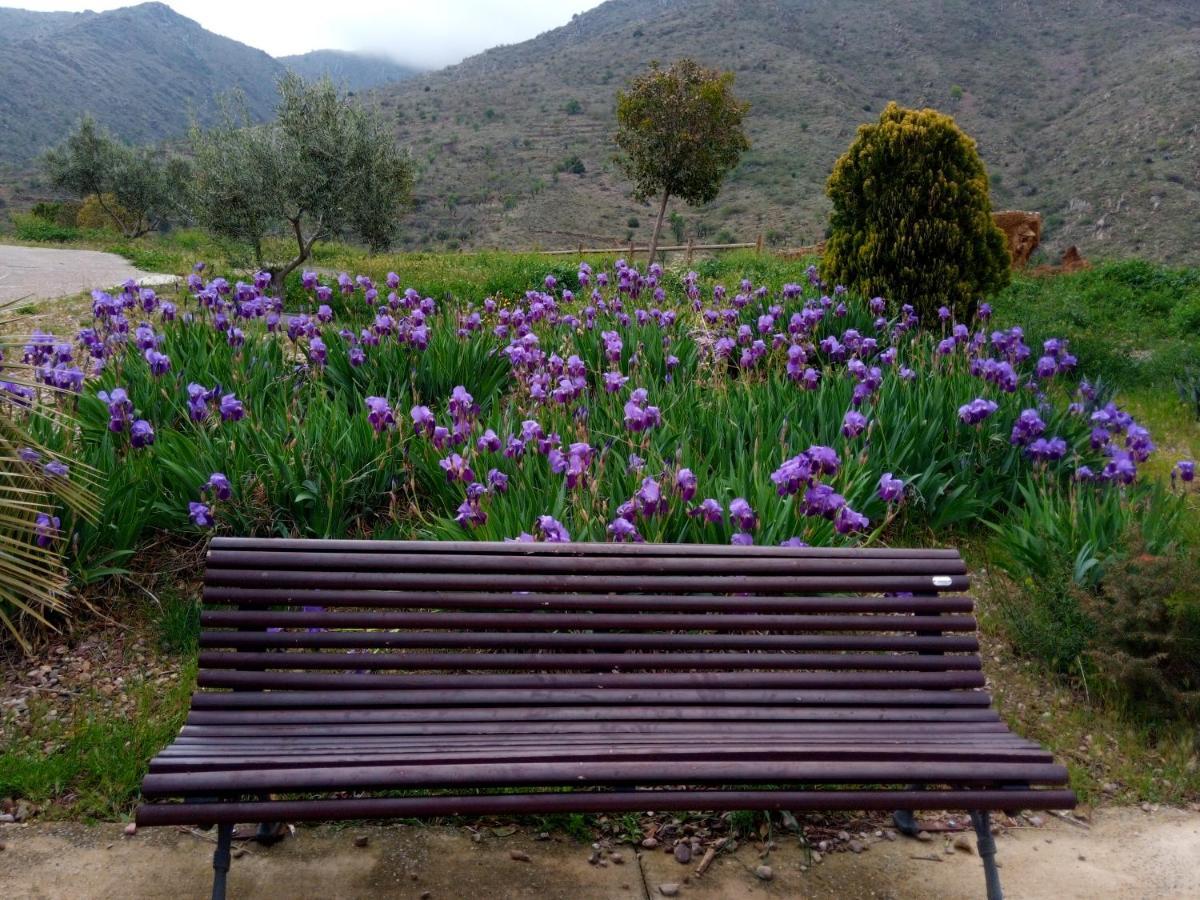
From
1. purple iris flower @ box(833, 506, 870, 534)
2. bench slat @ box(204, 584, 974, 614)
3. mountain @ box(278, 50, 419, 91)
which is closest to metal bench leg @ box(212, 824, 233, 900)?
bench slat @ box(204, 584, 974, 614)

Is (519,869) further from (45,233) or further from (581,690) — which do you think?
(45,233)

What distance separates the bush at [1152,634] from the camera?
2955 millimetres

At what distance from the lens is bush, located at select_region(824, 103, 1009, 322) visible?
22.6ft

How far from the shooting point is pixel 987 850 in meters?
2.11

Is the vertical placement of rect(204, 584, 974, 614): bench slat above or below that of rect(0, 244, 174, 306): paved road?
below

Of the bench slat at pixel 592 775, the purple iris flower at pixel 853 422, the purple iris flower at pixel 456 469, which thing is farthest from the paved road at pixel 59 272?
the bench slat at pixel 592 775

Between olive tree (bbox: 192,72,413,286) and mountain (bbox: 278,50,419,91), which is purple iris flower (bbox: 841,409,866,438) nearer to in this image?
olive tree (bbox: 192,72,413,286)

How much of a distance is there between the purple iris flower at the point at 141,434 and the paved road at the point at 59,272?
19.4ft

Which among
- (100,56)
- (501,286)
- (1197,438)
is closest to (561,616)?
(1197,438)

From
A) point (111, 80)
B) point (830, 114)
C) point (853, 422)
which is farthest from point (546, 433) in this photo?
point (111, 80)

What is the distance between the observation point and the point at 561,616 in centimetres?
233

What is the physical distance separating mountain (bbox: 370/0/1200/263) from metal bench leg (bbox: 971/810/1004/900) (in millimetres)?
26931

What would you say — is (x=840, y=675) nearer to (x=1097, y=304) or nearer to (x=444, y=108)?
(x=1097, y=304)

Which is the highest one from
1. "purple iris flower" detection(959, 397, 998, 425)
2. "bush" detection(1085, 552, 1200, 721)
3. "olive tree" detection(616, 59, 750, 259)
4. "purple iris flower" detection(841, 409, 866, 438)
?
"olive tree" detection(616, 59, 750, 259)
